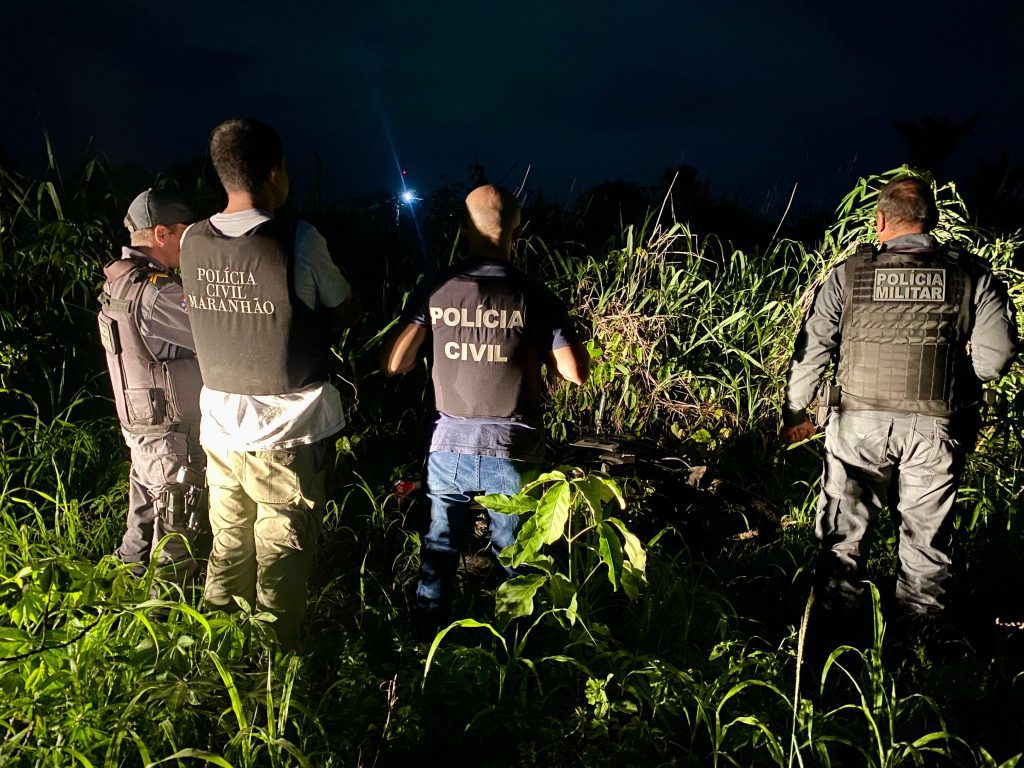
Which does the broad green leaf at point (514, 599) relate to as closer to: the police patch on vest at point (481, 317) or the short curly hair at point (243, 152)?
the police patch on vest at point (481, 317)

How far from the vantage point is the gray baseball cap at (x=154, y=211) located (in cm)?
233

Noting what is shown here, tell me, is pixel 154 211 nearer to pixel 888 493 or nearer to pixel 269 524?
pixel 269 524

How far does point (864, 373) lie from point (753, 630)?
3.55ft

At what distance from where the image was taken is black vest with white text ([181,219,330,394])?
1908mm

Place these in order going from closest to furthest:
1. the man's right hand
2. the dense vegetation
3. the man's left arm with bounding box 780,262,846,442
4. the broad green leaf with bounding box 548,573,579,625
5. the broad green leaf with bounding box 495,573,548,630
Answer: the dense vegetation < the broad green leaf with bounding box 495,573,548,630 < the broad green leaf with bounding box 548,573,579,625 < the man's left arm with bounding box 780,262,846,442 < the man's right hand

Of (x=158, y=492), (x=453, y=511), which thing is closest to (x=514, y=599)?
(x=453, y=511)

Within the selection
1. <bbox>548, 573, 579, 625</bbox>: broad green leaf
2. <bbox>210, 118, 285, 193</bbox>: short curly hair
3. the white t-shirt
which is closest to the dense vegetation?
<bbox>548, 573, 579, 625</bbox>: broad green leaf

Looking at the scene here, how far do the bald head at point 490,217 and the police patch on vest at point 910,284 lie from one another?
1.41 m

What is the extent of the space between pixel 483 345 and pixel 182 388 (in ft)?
3.70

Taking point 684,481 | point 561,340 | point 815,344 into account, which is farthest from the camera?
point 684,481

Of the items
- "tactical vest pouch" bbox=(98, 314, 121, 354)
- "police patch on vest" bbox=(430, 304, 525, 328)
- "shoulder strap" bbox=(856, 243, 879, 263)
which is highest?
"shoulder strap" bbox=(856, 243, 879, 263)

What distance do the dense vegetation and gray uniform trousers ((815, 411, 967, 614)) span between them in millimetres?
199

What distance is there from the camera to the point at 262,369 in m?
2.00

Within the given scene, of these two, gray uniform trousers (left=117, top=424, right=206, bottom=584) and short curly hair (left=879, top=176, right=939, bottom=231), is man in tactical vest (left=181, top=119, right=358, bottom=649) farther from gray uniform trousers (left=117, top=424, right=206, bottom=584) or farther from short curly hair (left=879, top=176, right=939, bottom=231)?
short curly hair (left=879, top=176, right=939, bottom=231)
